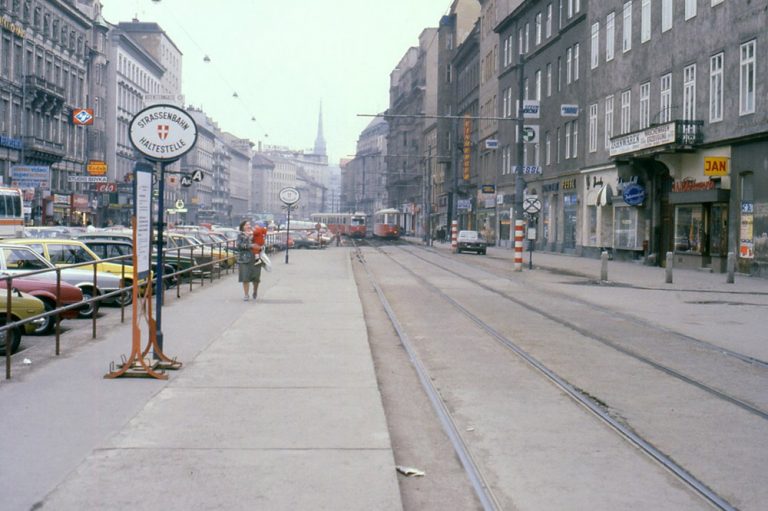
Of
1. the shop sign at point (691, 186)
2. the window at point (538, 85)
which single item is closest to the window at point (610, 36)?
the shop sign at point (691, 186)

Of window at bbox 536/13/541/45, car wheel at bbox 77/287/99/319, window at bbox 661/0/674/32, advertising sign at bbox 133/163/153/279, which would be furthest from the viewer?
window at bbox 536/13/541/45

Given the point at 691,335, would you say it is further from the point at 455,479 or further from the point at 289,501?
the point at 289,501

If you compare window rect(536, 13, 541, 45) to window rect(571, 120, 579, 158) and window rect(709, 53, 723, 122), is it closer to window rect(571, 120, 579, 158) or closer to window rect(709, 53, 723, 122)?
window rect(571, 120, 579, 158)

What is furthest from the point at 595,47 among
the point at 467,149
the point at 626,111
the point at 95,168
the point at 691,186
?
the point at 95,168

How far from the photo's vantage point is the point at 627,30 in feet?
129

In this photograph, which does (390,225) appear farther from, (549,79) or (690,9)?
(690,9)

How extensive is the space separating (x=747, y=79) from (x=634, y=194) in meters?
10.3

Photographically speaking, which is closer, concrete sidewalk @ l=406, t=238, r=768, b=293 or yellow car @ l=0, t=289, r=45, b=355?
yellow car @ l=0, t=289, r=45, b=355

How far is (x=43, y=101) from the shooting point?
6188cm

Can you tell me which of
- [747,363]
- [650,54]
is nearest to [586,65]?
[650,54]

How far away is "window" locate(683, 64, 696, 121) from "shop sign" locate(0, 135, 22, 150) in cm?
3931

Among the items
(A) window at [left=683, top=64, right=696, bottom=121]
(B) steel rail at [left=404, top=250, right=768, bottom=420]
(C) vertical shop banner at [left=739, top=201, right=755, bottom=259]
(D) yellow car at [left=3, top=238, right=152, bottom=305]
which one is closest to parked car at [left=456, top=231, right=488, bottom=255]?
(A) window at [left=683, top=64, right=696, bottom=121]

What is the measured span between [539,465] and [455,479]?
2.23 ft

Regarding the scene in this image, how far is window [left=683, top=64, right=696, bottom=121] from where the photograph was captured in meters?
32.5
